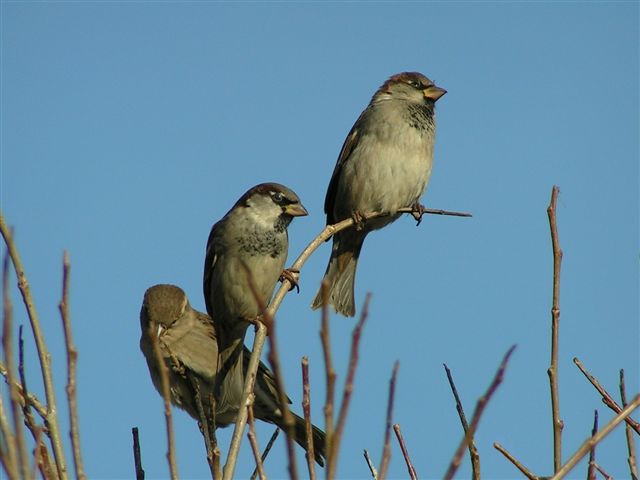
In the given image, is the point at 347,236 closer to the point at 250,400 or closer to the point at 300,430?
the point at 300,430

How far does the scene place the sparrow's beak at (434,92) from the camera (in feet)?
17.5

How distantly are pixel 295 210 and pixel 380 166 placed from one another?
1076 mm

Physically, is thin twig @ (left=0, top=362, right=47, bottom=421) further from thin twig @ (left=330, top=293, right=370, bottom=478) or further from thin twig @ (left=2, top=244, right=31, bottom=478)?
thin twig @ (left=330, top=293, right=370, bottom=478)

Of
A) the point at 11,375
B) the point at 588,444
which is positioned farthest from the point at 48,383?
the point at 588,444

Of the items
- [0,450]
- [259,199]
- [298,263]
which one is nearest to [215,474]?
[0,450]

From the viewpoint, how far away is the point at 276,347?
1.08m

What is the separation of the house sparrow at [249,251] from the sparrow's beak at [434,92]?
152 cm

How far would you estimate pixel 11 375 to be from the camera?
1.34 meters

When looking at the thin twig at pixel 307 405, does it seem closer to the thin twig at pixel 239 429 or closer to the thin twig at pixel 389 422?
the thin twig at pixel 389 422

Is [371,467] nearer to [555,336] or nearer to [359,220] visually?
[555,336]

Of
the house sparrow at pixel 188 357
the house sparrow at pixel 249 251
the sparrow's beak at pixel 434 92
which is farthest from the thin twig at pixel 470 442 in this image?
the sparrow's beak at pixel 434 92

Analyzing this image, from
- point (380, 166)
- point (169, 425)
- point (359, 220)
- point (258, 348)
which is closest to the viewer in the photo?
point (169, 425)

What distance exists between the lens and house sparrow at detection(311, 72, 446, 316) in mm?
5074

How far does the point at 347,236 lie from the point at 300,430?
4.20 ft
